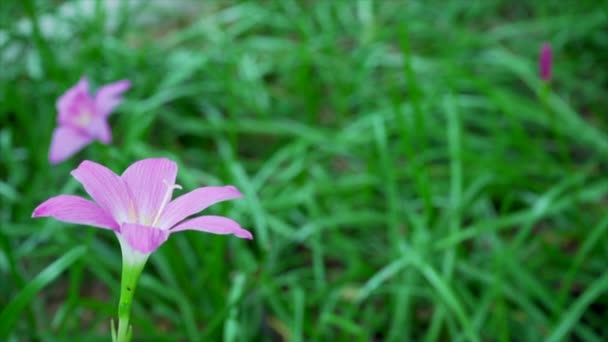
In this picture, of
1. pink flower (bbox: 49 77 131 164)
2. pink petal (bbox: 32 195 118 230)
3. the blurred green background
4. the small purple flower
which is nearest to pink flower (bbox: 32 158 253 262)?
pink petal (bbox: 32 195 118 230)

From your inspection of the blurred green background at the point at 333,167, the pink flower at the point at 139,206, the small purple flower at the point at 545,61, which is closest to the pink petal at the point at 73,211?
the pink flower at the point at 139,206

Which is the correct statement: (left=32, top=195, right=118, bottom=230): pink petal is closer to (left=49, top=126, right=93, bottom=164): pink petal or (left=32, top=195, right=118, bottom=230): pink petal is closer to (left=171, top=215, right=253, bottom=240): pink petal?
(left=171, top=215, right=253, bottom=240): pink petal

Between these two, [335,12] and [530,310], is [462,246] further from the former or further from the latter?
[335,12]

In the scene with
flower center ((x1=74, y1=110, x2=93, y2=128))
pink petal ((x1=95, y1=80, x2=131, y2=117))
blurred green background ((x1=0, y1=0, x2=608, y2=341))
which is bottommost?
blurred green background ((x1=0, y1=0, x2=608, y2=341))

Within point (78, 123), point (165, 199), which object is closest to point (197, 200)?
point (165, 199)

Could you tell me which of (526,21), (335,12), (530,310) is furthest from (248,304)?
(526,21)

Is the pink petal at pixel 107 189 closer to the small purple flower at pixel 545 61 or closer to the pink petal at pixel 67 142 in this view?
the pink petal at pixel 67 142

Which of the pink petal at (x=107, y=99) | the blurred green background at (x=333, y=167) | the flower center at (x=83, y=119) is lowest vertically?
the blurred green background at (x=333, y=167)

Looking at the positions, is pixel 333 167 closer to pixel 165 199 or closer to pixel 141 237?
pixel 165 199
